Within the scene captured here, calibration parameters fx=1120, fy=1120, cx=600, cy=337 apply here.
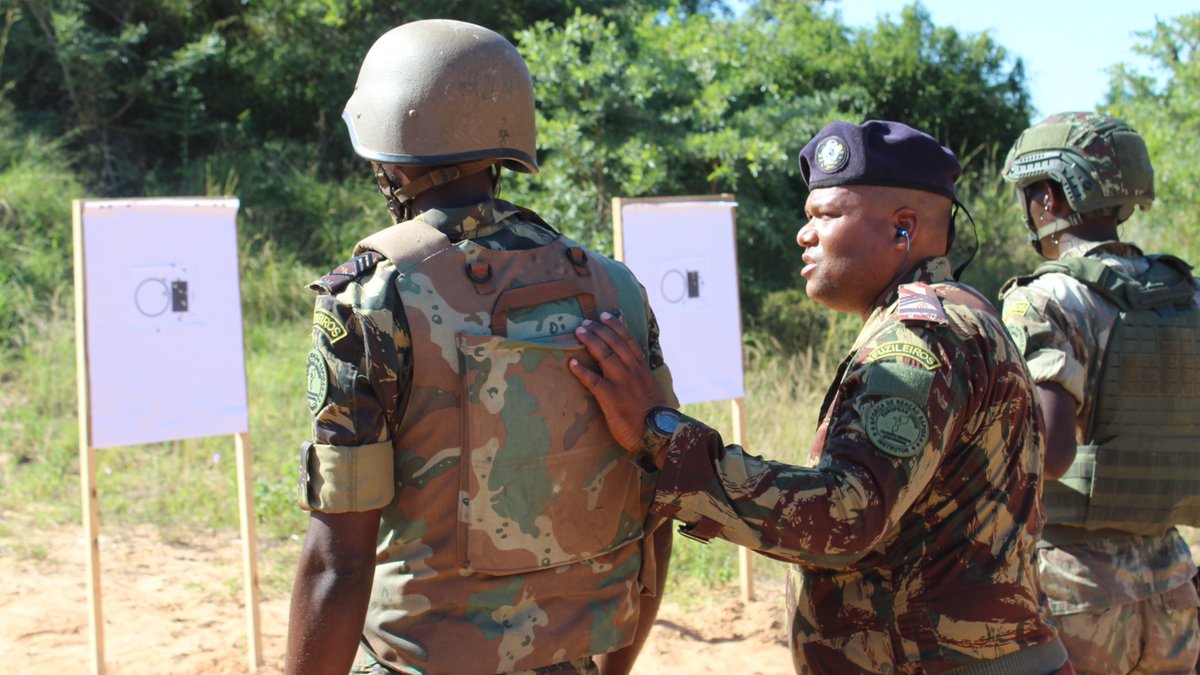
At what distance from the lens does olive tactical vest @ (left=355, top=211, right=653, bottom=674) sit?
6.41ft

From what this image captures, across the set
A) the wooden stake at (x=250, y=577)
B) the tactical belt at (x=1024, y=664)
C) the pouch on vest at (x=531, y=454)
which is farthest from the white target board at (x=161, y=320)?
the tactical belt at (x=1024, y=664)

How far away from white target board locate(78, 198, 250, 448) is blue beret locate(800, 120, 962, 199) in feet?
10.2

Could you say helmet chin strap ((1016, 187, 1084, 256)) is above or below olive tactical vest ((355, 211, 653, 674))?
above

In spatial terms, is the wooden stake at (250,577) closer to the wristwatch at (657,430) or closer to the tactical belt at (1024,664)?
the wristwatch at (657,430)

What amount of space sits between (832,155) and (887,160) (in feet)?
0.36

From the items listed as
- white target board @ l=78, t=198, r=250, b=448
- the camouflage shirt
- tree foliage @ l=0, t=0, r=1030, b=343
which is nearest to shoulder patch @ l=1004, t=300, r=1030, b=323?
the camouflage shirt

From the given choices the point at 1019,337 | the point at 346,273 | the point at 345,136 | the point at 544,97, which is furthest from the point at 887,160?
the point at 345,136

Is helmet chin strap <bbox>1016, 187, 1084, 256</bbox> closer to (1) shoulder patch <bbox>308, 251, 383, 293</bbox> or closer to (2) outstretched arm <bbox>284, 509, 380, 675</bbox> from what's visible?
(1) shoulder patch <bbox>308, 251, 383, 293</bbox>

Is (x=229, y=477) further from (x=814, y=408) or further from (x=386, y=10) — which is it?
(x=386, y=10)

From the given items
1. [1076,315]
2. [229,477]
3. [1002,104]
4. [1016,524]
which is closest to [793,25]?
[1002,104]

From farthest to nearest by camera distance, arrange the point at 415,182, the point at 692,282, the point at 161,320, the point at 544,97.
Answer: the point at 544,97 < the point at 692,282 < the point at 161,320 < the point at 415,182

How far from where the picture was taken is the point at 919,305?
2059mm

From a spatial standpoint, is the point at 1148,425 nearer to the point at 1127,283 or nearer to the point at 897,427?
the point at 1127,283

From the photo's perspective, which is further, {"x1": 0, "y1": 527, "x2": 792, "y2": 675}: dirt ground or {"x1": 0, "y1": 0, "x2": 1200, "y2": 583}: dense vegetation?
{"x1": 0, "y1": 0, "x2": 1200, "y2": 583}: dense vegetation
